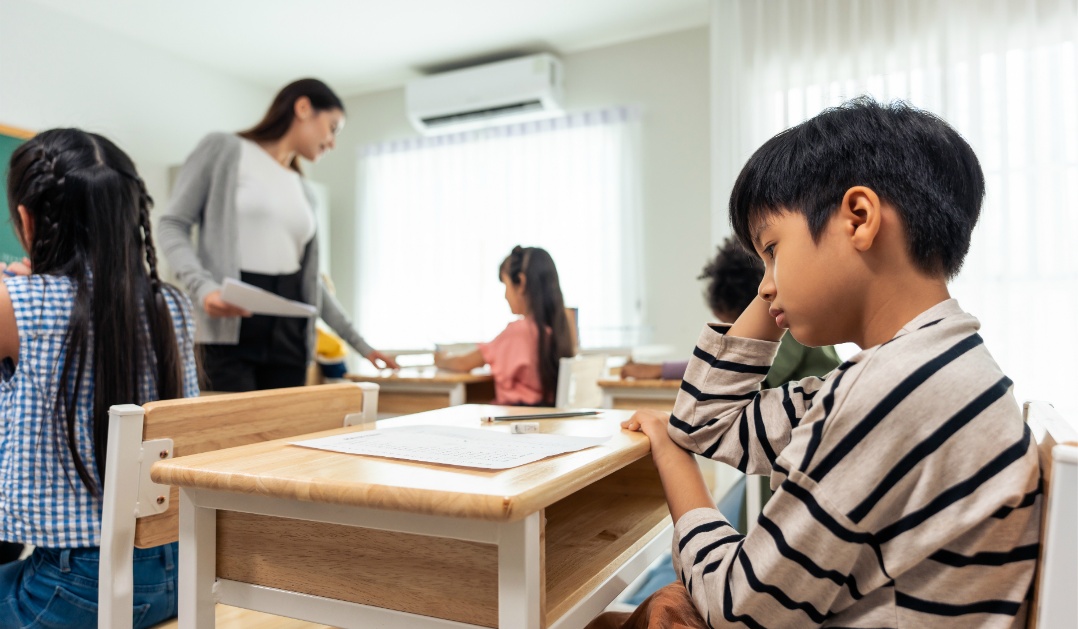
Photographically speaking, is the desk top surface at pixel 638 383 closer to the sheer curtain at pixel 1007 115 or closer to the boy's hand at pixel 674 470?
the boy's hand at pixel 674 470

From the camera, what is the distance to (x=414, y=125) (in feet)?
15.9

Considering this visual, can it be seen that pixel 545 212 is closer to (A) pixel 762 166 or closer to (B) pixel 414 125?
(B) pixel 414 125

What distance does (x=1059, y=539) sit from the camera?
0.49 m

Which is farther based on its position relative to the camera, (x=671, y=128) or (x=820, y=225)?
(x=671, y=128)

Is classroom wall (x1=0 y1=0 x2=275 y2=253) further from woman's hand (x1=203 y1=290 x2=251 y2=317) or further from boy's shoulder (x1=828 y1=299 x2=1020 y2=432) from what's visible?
boy's shoulder (x1=828 y1=299 x2=1020 y2=432)

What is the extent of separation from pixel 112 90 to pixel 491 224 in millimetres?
2251

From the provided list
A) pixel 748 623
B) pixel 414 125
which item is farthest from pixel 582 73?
pixel 748 623

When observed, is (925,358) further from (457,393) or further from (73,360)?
(457,393)

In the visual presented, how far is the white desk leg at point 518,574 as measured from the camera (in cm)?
58

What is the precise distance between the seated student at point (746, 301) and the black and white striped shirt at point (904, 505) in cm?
106

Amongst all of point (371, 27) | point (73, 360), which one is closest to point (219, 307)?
point (73, 360)

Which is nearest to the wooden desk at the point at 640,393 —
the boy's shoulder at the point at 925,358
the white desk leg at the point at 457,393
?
the white desk leg at the point at 457,393

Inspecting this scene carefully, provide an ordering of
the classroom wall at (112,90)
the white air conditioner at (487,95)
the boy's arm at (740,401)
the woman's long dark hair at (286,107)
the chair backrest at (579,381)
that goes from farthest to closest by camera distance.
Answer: the white air conditioner at (487,95) < the classroom wall at (112,90) < the chair backrest at (579,381) < the woman's long dark hair at (286,107) < the boy's arm at (740,401)

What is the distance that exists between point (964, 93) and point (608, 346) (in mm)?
2145
